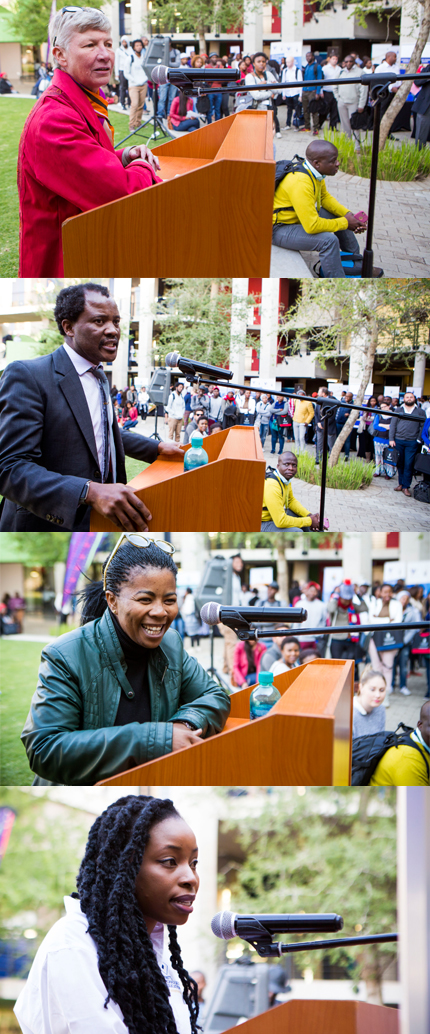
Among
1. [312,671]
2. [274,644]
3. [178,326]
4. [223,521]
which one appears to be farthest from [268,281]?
[312,671]

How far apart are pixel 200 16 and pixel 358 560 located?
3281 mm

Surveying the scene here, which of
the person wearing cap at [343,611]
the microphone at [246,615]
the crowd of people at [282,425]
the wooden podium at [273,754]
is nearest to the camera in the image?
the wooden podium at [273,754]

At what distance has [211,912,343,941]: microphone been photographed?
1.66 meters

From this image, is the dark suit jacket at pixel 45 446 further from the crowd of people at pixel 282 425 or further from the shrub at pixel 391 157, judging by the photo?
the shrub at pixel 391 157

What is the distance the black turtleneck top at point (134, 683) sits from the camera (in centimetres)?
190

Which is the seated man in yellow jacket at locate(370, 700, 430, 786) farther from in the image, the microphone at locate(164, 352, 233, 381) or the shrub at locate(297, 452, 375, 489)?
the shrub at locate(297, 452, 375, 489)

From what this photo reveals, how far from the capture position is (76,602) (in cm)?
232

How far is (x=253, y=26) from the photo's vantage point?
459cm

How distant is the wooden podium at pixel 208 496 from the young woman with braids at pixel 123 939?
672 mm

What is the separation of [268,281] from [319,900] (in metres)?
2.72

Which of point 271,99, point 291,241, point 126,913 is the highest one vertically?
point 271,99

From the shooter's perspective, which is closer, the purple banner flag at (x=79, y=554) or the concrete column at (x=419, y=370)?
the purple banner flag at (x=79, y=554)

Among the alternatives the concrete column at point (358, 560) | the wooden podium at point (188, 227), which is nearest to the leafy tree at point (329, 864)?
the concrete column at point (358, 560)

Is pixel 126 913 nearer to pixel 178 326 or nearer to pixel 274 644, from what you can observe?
pixel 274 644
